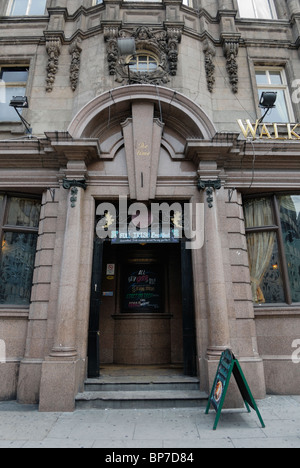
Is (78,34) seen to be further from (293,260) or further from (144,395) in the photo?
(144,395)

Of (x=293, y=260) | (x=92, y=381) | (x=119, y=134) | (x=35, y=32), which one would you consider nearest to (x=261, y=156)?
(x=293, y=260)

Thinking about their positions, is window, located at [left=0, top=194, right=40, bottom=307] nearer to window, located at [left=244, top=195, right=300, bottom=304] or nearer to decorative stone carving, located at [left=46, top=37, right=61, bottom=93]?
decorative stone carving, located at [left=46, top=37, right=61, bottom=93]

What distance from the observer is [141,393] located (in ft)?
18.7

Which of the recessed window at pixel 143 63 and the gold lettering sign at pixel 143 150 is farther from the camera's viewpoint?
the recessed window at pixel 143 63

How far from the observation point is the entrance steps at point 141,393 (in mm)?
5445

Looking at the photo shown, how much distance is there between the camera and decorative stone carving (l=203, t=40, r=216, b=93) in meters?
8.44

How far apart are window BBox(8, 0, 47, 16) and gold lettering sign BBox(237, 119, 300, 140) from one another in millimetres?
8637

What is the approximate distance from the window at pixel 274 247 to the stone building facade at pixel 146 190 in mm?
35

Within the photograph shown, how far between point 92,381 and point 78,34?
10.1m

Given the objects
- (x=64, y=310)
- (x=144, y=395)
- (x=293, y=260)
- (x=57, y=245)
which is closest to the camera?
(x=144, y=395)

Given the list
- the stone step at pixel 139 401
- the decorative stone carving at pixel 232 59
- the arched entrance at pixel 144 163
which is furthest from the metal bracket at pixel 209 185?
the stone step at pixel 139 401

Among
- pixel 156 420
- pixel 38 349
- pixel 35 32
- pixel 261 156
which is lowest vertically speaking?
pixel 156 420

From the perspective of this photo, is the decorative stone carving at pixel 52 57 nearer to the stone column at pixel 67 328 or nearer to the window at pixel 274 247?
the stone column at pixel 67 328

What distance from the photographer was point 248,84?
866 centimetres
